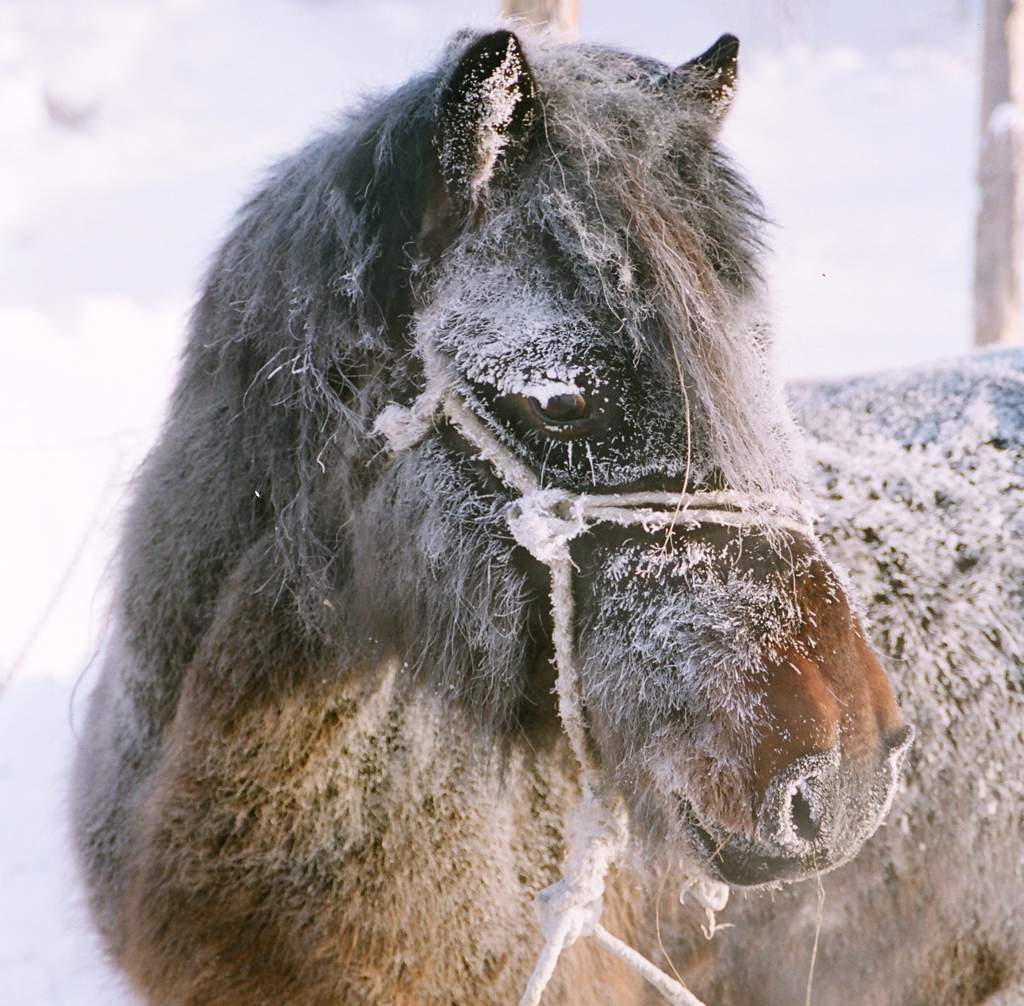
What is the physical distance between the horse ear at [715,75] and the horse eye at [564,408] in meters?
0.79

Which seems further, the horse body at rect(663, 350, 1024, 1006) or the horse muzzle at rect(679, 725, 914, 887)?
the horse body at rect(663, 350, 1024, 1006)

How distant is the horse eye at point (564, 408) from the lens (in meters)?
1.49

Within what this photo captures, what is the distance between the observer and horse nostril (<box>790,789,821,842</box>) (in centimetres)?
136

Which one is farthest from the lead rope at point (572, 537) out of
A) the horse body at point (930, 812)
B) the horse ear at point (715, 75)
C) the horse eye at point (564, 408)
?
the horse ear at point (715, 75)

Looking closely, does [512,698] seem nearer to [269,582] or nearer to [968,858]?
[269,582]

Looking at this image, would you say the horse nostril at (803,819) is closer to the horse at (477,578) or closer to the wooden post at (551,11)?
the horse at (477,578)

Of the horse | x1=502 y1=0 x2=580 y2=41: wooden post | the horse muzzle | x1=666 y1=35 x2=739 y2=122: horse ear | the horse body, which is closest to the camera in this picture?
the horse muzzle

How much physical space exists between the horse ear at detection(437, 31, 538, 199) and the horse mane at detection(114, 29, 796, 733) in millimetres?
46

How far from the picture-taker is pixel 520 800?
6.58 ft

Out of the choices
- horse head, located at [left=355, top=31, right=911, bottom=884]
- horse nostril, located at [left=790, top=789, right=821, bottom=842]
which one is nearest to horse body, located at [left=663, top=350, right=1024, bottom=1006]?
horse head, located at [left=355, top=31, right=911, bottom=884]

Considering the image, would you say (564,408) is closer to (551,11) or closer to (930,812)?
(930,812)

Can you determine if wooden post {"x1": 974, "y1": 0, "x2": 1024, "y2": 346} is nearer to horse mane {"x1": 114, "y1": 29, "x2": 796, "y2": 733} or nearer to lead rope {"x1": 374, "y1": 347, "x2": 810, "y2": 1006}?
horse mane {"x1": 114, "y1": 29, "x2": 796, "y2": 733}

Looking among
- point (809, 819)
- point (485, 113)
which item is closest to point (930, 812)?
point (809, 819)

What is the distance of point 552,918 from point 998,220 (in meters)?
10.2
